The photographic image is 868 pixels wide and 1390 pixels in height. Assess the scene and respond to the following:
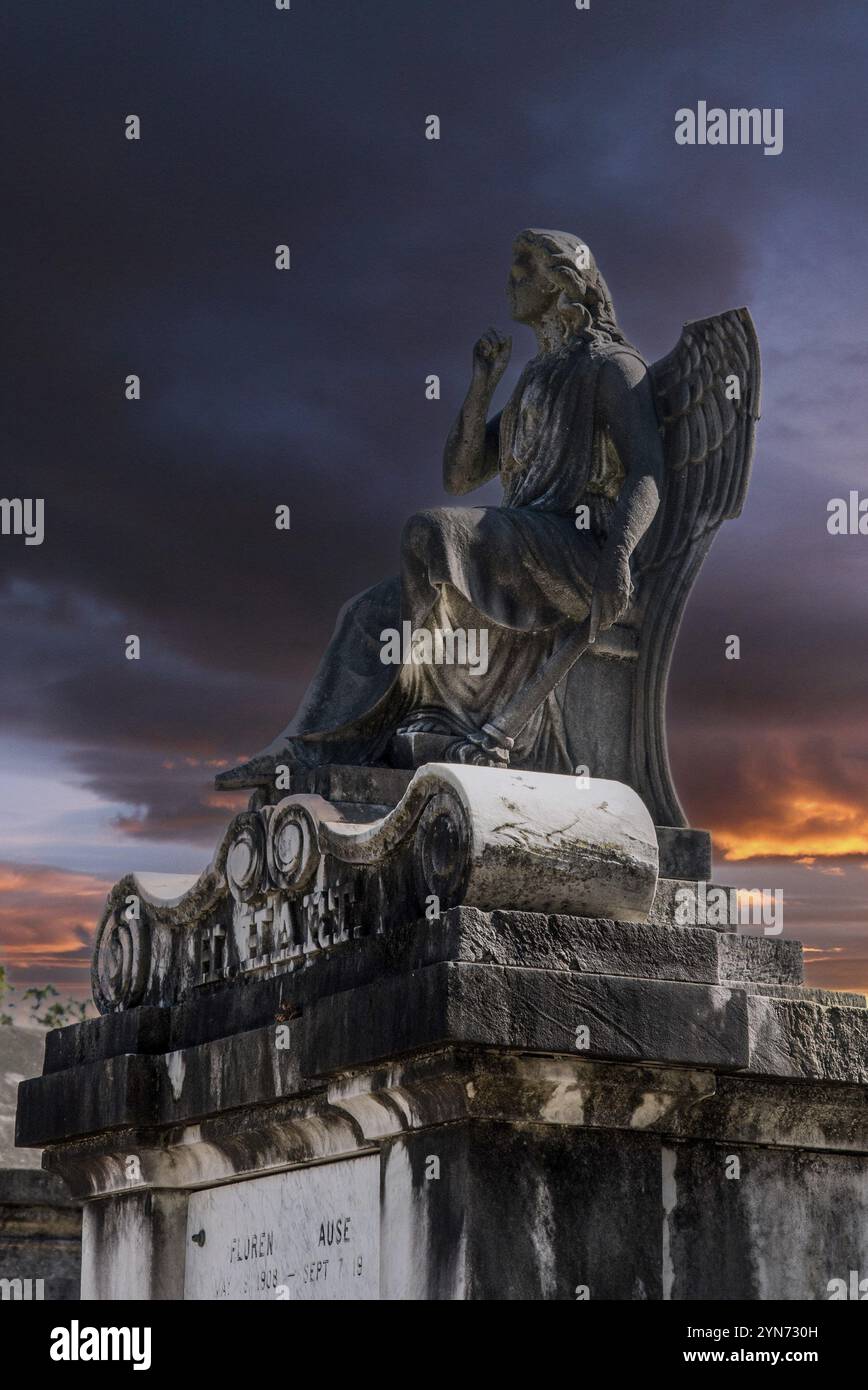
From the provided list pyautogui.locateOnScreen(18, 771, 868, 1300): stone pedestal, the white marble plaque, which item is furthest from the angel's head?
the white marble plaque

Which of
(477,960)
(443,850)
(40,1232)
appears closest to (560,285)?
(443,850)

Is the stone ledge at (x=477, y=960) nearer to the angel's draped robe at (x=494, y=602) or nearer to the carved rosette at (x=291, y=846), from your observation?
the carved rosette at (x=291, y=846)

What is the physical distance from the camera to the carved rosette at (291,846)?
809cm

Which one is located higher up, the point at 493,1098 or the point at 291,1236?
the point at 493,1098

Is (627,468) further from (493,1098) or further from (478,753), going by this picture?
(493,1098)

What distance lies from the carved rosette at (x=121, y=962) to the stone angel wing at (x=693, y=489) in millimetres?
2218

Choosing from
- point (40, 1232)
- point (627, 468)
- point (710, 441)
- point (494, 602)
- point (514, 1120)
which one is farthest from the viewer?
point (40, 1232)

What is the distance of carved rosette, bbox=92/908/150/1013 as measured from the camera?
369 inches

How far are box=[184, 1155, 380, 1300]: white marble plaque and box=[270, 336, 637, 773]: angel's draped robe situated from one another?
1.75 m

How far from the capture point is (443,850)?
23.6 ft

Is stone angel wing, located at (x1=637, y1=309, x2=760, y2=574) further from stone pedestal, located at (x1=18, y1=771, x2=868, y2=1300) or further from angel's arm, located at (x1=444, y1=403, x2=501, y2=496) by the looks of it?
stone pedestal, located at (x1=18, y1=771, x2=868, y2=1300)

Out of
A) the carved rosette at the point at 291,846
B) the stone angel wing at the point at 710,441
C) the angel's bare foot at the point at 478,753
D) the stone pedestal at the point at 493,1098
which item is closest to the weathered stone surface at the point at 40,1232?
the stone pedestal at the point at 493,1098

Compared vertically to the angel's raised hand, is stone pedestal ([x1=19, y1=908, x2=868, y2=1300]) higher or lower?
lower

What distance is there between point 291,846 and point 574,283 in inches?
112
